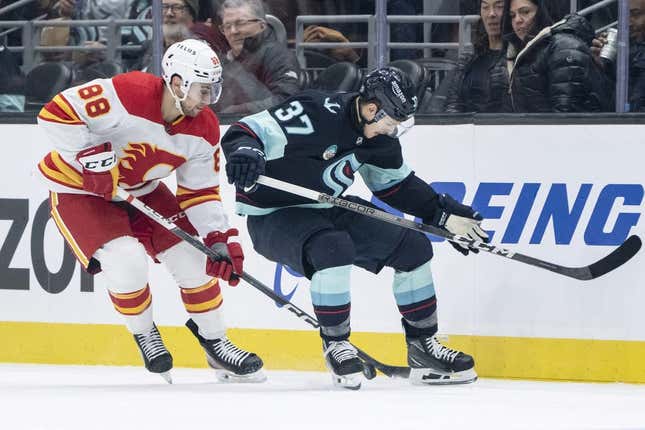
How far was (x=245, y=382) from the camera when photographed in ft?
16.0

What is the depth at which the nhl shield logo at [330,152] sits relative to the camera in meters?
4.61

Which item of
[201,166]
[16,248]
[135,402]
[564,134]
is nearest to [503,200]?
[564,134]

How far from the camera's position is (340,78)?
5.27m

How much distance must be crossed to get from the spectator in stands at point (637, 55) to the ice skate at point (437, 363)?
1.04 meters

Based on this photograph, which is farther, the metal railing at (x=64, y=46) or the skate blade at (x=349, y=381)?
the metal railing at (x=64, y=46)

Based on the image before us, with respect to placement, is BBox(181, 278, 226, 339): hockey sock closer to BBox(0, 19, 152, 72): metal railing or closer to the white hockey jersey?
the white hockey jersey

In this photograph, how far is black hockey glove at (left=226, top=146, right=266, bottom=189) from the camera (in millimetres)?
4316

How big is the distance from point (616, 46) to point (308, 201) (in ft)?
3.99

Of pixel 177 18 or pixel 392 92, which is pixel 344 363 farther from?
pixel 177 18

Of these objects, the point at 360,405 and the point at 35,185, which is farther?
the point at 35,185

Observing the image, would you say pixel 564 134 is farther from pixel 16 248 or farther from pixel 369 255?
pixel 16 248

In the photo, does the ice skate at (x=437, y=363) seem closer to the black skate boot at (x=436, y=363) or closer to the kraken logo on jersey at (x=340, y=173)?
the black skate boot at (x=436, y=363)

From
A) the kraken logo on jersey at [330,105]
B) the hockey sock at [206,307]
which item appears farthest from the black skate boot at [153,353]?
the kraken logo on jersey at [330,105]

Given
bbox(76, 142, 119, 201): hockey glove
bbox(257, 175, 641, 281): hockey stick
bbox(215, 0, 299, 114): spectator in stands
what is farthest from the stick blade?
bbox(76, 142, 119, 201): hockey glove
